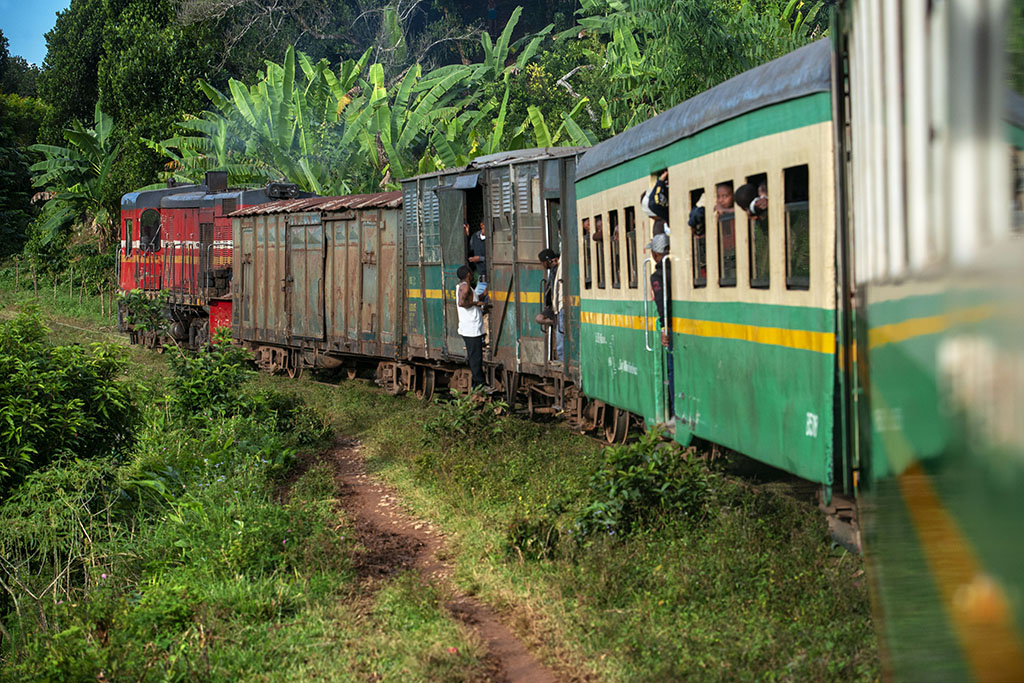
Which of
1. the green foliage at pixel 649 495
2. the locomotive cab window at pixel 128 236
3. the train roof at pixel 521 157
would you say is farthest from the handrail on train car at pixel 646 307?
the locomotive cab window at pixel 128 236

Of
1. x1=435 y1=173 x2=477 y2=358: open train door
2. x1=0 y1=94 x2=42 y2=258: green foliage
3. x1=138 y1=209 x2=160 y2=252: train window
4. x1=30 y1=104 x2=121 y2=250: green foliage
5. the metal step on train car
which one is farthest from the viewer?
x1=0 y1=94 x2=42 y2=258: green foliage

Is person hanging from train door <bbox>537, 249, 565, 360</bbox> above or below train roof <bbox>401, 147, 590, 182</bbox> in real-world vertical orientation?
below

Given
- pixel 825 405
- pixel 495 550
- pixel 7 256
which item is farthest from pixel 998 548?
pixel 7 256

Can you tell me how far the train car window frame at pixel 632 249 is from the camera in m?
8.80

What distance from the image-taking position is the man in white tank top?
42.6 ft

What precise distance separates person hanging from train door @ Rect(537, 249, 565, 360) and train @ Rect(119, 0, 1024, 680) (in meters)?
0.03

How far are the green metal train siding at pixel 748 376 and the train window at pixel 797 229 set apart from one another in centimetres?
17

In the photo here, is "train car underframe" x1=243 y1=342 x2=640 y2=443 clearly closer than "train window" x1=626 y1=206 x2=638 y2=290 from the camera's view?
No

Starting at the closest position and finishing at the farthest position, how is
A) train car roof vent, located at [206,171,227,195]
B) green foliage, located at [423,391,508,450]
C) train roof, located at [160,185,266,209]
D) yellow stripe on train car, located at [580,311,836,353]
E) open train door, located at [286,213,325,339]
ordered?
1. yellow stripe on train car, located at [580,311,836,353]
2. green foliage, located at [423,391,508,450]
3. open train door, located at [286,213,325,339]
4. train roof, located at [160,185,266,209]
5. train car roof vent, located at [206,171,227,195]

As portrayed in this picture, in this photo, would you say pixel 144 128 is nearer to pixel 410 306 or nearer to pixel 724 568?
pixel 410 306

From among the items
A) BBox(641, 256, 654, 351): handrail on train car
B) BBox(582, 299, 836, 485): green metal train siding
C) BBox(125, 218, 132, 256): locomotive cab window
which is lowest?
BBox(582, 299, 836, 485): green metal train siding

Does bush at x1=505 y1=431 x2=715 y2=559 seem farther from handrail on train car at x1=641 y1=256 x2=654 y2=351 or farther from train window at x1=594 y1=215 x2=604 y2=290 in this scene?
train window at x1=594 y1=215 x2=604 y2=290

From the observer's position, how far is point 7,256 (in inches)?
1460

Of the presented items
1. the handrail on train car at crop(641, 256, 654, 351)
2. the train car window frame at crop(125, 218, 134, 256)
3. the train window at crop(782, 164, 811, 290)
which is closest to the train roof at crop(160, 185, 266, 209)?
the train car window frame at crop(125, 218, 134, 256)
